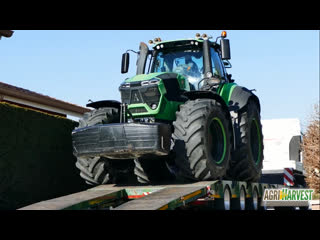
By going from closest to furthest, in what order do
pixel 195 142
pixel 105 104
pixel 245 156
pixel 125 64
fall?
pixel 195 142, pixel 105 104, pixel 245 156, pixel 125 64

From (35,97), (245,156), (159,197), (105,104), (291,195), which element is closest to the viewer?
(159,197)

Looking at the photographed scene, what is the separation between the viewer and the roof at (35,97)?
54.4ft

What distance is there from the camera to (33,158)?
28.5ft

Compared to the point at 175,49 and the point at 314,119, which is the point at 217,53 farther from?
the point at 314,119

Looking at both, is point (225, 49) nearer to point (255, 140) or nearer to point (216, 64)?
point (216, 64)

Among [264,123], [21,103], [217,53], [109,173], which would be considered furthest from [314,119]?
[109,173]

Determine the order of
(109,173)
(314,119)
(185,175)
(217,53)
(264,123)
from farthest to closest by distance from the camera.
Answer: (314,119) → (264,123) → (217,53) → (109,173) → (185,175)

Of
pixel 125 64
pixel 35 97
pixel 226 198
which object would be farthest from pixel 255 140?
→ pixel 35 97

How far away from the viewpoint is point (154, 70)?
9.41 metres

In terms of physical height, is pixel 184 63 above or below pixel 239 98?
above

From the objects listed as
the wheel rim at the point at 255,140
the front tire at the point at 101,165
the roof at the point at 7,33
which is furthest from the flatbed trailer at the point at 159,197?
the roof at the point at 7,33

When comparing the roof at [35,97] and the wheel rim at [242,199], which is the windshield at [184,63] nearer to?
the wheel rim at [242,199]

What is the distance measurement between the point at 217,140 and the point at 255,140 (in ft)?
6.42
